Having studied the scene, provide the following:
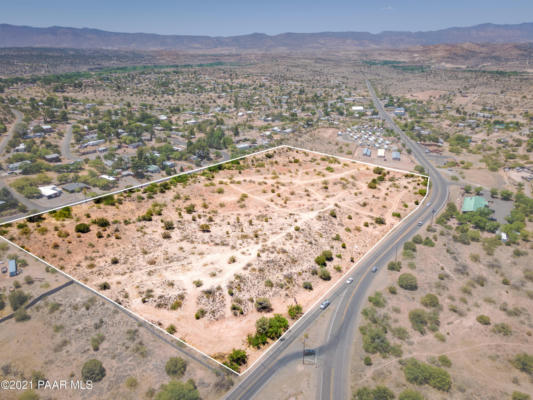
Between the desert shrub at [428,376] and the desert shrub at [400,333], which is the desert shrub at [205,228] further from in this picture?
the desert shrub at [428,376]

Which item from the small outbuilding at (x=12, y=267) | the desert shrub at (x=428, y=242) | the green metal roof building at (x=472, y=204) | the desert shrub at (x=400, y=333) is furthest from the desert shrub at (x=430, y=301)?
the small outbuilding at (x=12, y=267)

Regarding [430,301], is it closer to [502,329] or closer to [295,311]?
[502,329]

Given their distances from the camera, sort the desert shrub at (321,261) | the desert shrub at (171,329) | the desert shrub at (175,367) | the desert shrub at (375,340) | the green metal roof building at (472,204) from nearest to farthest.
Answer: the desert shrub at (175,367) < the desert shrub at (171,329) < the desert shrub at (375,340) < the desert shrub at (321,261) < the green metal roof building at (472,204)

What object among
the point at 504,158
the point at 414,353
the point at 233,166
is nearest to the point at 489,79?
the point at 504,158

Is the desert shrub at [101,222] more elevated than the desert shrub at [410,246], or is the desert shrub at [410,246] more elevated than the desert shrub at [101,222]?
the desert shrub at [101,222]

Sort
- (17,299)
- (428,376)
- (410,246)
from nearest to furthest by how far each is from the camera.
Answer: (17,299) → (428,376) → (410,246)

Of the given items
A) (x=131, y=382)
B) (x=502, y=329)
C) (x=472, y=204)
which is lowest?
(x=502, y=329)

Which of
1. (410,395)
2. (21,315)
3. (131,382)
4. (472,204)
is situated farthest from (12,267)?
(472,204)
